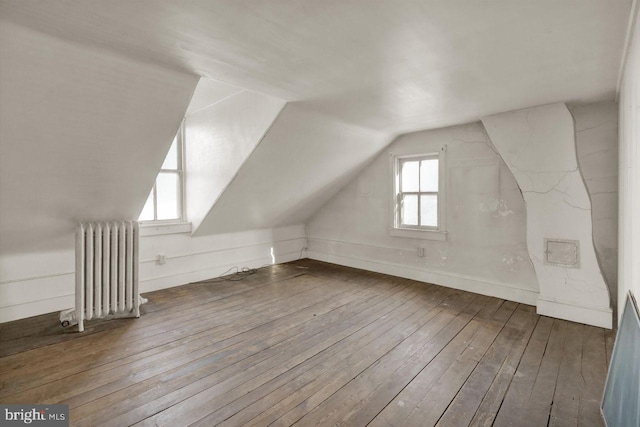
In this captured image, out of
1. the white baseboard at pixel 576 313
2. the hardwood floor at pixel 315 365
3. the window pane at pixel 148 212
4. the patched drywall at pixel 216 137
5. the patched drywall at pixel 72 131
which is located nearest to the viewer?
the hardwood floor at pixel 315 365

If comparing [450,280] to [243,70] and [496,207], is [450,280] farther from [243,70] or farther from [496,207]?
[243,70]

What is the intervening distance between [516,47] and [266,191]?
3.02 metres

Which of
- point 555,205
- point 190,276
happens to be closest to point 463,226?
point 555,205

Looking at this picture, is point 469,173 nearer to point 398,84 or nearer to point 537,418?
point 398,84

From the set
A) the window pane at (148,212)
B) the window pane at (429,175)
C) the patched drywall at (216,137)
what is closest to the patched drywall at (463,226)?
the window pane at (429,175)

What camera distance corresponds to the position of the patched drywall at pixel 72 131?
6.11 ft

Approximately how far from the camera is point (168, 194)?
4.23m

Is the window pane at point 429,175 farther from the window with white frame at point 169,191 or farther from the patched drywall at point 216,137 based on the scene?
the window with white frame at point 169,191

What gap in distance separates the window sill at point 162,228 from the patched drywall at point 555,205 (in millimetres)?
3929

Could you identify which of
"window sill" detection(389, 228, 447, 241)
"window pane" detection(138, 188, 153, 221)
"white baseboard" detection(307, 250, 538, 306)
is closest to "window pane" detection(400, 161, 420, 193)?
"window sill" detection(389, 228, 447, 241)

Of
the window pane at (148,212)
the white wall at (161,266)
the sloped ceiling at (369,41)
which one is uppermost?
the sloped ceiling at (369,41)

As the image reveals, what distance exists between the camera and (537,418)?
1.71 meters

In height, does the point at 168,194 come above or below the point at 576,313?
above

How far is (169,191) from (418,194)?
3.44 metres
